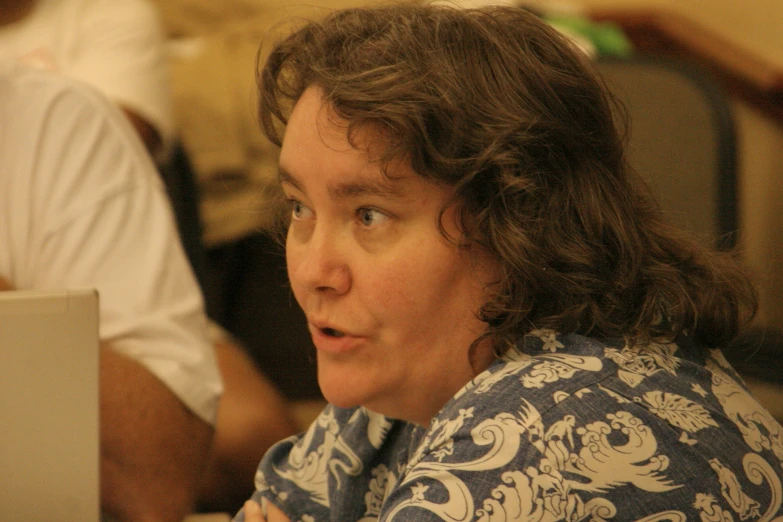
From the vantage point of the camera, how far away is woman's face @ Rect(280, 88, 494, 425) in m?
0.76

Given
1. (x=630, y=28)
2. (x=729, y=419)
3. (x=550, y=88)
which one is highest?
(x=550, y=88)

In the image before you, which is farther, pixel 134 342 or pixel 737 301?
pixel 134 342

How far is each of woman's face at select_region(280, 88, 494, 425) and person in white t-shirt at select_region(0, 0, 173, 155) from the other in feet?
4.03

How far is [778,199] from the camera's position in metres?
2.86

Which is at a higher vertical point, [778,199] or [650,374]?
[650,374]

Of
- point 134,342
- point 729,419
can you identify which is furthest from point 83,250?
point 729,419

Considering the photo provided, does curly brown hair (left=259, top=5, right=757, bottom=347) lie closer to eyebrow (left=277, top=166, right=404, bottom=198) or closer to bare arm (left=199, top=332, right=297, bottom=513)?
eyebrow (left=277, top=166, right=404, bottom=198)

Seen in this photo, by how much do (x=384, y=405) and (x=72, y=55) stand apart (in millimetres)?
1479

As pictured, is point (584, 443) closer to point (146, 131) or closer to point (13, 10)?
point (146, 131)

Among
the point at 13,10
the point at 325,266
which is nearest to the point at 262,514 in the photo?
the point at 325,266

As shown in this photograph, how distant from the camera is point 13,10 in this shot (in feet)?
6.45

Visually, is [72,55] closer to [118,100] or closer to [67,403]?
[118,100]

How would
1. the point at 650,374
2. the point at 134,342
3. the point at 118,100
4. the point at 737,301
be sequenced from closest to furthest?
the point at 650,374 → the point at 737,301 → the point at 134,342 → the point at 118,100

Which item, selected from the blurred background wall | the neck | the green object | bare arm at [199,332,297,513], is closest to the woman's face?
bare arm at [199,332,297,513]
